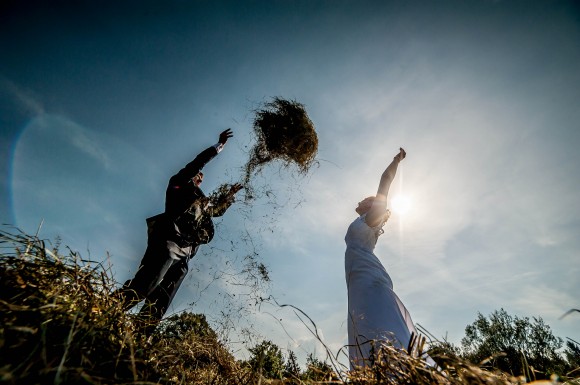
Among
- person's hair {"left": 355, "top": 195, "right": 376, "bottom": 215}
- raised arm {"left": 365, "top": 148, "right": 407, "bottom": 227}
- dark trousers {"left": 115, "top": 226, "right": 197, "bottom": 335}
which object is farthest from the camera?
Answer: person's hair {"left": 355, "top": 195, "right": 376, "bottom": 215}

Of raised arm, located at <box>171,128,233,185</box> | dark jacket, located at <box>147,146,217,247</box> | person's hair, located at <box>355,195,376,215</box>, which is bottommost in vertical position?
dark jacket, located at <box>147,146,217,247</box>

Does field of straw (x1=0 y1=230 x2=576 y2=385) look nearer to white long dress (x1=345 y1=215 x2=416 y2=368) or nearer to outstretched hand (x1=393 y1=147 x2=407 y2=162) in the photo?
white long dress (x1=345 y1=215 x2=416 y2=368)

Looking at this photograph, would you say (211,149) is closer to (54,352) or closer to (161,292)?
(161,292)

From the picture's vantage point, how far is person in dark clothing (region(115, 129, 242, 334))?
3.58m

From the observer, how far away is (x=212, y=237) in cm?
531

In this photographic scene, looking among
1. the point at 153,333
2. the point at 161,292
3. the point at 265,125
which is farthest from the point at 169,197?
the point at 153,333

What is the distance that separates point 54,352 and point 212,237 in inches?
181

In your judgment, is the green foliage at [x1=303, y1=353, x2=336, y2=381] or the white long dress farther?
the white long dress

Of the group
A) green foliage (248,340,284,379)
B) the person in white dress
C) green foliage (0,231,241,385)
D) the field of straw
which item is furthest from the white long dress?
green foliage (0,231,241,385)

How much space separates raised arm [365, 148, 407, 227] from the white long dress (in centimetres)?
20

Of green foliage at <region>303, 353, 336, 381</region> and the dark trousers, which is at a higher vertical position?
the dark trousers

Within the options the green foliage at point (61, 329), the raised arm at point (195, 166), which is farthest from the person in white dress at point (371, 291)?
the raised arm at point (195, 166)

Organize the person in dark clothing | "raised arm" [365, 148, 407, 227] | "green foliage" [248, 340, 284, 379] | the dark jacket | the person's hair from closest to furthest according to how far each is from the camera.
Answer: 1. "green foliage" [248, 340, 284, 379]
2. the person in dark clothing
3. the dark jacket
4. "raised arm" [365, 148, 407, 227]
5. the person's hair

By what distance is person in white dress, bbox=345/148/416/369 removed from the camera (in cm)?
292
